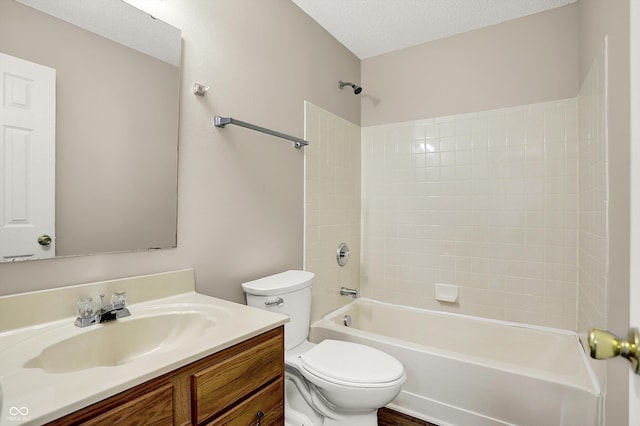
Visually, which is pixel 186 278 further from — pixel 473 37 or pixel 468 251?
pixel 473 37

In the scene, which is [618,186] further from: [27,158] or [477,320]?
[27,158]

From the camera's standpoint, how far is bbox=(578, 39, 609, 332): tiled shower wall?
1.34m

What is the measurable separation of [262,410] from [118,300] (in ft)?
1.92

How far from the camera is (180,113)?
4.38 ft

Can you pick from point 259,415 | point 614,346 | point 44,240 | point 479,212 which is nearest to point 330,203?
point 479,212

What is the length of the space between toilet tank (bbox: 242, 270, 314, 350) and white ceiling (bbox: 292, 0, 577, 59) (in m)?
1.66

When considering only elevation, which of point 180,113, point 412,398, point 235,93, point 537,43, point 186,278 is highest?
point 537,43

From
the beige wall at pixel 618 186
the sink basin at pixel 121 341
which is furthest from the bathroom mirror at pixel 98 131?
the beige wall at pixel 618 186

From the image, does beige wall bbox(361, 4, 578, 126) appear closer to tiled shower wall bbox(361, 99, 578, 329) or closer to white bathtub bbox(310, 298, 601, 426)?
tiled shower wall bbox(361, 99, 578, 329)

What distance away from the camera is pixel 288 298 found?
5.22ft

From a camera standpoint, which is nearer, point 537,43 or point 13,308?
point 13,308

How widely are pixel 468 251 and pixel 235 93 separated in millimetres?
1855

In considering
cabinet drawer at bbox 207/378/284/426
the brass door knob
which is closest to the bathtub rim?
cabinet drawer at bbox 207/378/284/426

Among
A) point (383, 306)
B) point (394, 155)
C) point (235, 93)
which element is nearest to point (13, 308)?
point (235, 93)
